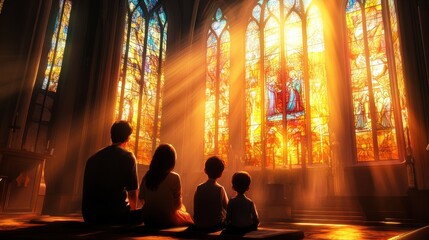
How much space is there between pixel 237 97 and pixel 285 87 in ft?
5.55

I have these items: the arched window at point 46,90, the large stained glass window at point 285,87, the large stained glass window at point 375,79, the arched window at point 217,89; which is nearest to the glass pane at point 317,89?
the large stained glass window at point 285,87

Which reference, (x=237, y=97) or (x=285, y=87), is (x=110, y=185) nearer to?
(x=285, y=87)

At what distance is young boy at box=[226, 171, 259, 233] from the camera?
2.48 m

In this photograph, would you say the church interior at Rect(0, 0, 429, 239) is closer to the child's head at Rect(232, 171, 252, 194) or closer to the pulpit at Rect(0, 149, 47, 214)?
the pulpit at Rect(0, 149, 47, 214)

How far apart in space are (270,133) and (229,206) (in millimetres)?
8233

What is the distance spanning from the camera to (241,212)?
2523 mm

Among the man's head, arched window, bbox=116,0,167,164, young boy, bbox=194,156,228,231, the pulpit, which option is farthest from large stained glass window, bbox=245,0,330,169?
the man's head

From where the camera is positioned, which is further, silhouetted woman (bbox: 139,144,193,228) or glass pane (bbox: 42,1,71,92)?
glass pane (bbox: 42,1,71,92)

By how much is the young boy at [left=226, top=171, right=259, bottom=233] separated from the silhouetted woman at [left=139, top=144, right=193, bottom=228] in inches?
17.4

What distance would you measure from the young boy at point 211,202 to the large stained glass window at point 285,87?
7.46 metres

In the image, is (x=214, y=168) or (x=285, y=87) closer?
(x=214, y=168)

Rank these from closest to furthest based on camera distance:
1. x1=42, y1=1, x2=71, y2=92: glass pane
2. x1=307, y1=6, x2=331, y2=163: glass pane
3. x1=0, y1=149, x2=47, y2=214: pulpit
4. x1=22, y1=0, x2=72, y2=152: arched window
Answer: x1=0, y1=149, x2=47, y2=214: pulpit
x1=22, y1=0, x2=72, y2=152: arched window
x1=42, y1=1, x2=71, y2=92: glass pane
x1=307, y1=6, x2=331, y2=163: glass pane

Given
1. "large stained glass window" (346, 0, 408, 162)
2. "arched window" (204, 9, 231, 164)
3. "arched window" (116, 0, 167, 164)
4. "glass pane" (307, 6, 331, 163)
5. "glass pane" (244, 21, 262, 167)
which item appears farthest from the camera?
"arched window" (204, 9, 231, 164)

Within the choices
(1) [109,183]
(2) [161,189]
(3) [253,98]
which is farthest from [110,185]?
(3) [253,98]
